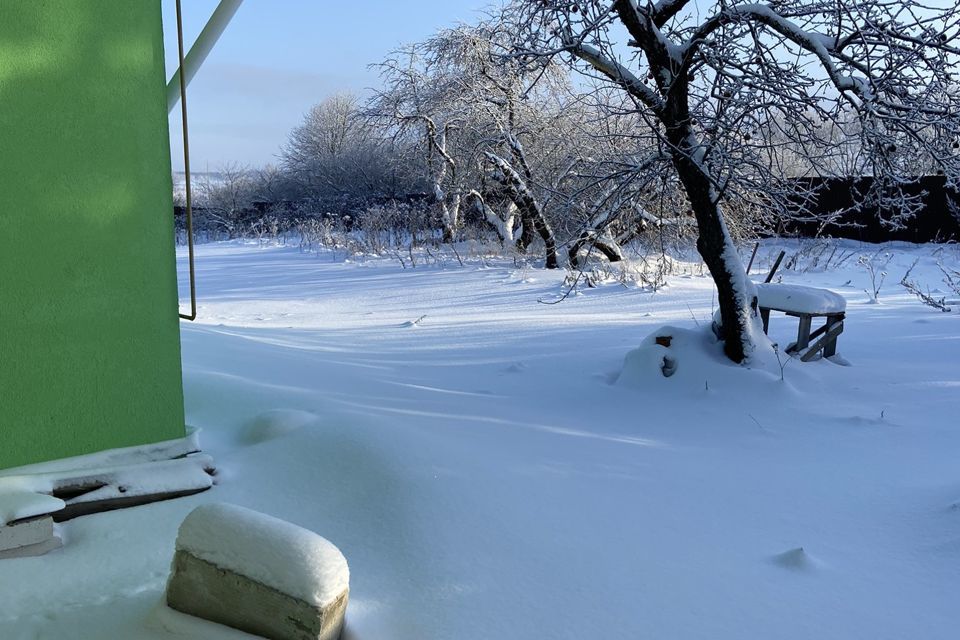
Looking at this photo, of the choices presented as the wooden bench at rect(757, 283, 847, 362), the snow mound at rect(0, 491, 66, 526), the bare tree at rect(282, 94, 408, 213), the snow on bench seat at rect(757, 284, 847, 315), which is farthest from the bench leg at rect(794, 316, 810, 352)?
the bare tree at rect(282, 94, 408, 213)

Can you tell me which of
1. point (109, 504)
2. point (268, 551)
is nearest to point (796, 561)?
point (268, 551)

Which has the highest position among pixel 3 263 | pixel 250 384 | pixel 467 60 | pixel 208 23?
pixel 467 60

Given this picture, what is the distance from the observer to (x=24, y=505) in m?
2.18

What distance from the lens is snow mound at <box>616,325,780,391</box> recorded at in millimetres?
4812

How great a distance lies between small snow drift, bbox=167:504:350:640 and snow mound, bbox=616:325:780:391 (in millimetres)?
3485

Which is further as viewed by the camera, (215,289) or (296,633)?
(215,289)

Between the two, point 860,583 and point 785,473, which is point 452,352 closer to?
point 785,473

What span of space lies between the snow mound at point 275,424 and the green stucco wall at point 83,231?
1.71ft

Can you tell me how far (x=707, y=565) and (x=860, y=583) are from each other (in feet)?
1.53

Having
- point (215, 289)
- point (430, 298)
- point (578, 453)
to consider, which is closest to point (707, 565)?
point (578, 453)

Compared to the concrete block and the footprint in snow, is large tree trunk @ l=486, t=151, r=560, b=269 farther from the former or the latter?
the concrete block

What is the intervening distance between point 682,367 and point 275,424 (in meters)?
3.04

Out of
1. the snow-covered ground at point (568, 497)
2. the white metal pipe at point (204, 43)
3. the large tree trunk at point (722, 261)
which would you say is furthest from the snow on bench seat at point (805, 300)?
the white metal pipe at point (204, 43)

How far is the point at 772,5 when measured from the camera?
4.94 m
